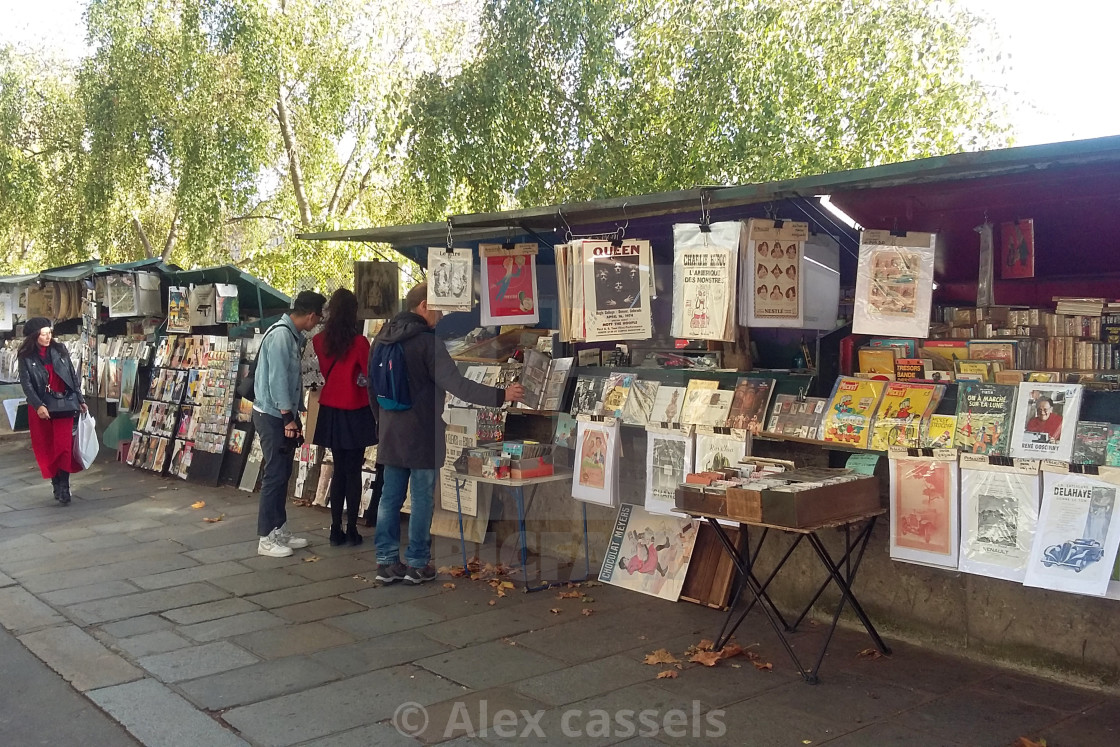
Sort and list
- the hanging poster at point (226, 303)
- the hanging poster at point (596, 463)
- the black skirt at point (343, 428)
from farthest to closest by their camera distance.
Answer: the hanging poster at point (226, 303) → the black skirt at point (343, 428) → the hanging poster at point (596, 463)

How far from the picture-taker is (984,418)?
4.17 meters

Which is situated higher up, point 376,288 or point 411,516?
point 376,288

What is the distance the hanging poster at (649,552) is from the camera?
5.39 m

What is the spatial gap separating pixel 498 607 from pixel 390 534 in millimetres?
927

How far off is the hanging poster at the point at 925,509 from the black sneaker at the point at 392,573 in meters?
2.94

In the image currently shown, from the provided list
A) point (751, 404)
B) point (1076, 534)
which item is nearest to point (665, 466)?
point (751, 404)

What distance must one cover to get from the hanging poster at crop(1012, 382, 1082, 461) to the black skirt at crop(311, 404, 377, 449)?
425 centimetres

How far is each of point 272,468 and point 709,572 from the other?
3.11 m

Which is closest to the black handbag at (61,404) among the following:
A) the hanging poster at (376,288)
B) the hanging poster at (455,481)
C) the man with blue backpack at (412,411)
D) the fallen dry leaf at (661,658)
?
the hanging poster at (376,288)

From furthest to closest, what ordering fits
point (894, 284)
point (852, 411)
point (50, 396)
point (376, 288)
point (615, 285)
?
point (50, 396) → point (376, 288) → point (615, 285) → point (852, 411) → point (894, 284)

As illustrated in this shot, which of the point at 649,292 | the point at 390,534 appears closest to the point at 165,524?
the point at 390,534

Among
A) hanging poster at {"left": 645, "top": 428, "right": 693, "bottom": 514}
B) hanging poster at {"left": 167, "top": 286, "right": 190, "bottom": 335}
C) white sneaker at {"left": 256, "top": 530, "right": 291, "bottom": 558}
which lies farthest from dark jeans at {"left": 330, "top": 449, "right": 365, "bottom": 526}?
hanging poster at {"left": 167, "top": 286, "right": 190, "bottom": 335}

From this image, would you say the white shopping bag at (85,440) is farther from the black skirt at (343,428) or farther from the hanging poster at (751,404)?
the hanging poster at (751,404)

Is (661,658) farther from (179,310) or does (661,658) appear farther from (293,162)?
(293,162)
